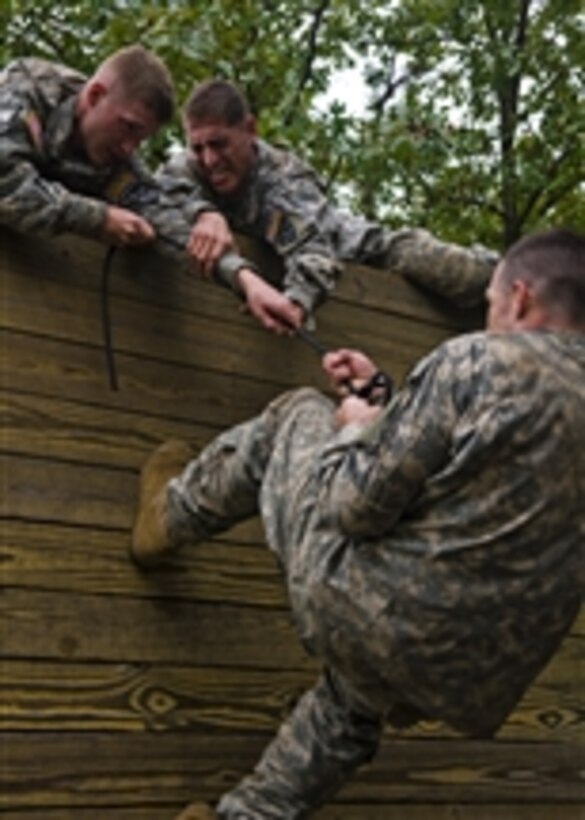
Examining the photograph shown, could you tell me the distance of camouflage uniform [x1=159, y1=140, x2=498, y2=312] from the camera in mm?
4117

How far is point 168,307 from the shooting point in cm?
384

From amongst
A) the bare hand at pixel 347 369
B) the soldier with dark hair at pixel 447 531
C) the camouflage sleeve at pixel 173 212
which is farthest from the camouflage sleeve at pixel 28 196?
the soldier with dark hair at pixel 447 531

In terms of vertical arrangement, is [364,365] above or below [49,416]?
above

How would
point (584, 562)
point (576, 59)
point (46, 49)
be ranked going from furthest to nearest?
point (576, 59) → point (46, 49) → point (584, 562)

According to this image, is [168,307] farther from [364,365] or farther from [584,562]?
[584,562]

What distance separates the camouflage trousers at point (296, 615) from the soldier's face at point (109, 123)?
0.93 m

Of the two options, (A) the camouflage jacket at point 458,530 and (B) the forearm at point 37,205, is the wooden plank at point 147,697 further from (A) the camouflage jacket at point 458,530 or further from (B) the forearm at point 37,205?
(B) the forearm at point 37,205

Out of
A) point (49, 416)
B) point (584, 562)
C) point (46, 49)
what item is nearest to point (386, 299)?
point (49, 416)

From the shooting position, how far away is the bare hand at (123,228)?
3.64 meters

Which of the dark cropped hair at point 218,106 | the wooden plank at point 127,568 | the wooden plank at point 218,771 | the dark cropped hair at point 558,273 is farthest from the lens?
the dark cropped hair at point 218,106

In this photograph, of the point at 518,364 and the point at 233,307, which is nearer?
the point at 518,364

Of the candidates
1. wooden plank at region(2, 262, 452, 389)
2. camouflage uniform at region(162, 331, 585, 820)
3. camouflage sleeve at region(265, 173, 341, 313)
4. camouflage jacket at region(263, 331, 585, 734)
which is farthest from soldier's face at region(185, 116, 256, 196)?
camouflage jacket at region(263, 331, 585, 734)

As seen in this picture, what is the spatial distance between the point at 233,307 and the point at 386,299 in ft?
2.05

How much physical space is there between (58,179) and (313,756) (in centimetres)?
168
